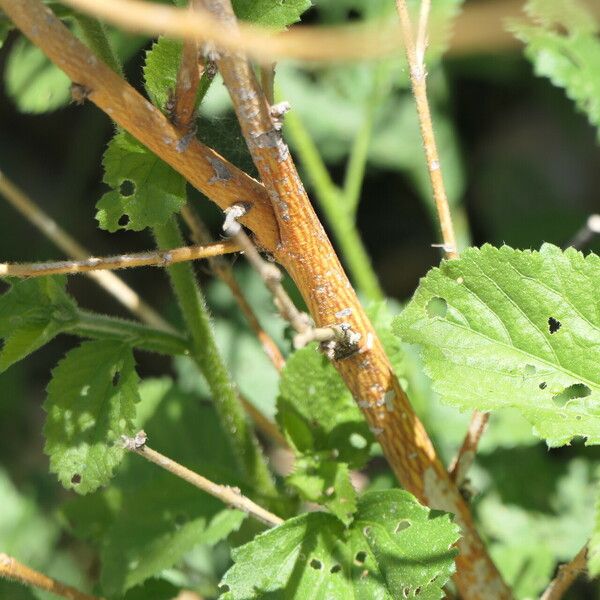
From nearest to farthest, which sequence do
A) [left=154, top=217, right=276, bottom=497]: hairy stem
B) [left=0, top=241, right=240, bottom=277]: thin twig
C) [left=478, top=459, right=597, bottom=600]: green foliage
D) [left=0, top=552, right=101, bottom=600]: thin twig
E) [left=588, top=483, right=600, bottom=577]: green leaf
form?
1. [left=588, top=483, right=600, bottom=577]: green leaf
2. [left=0, top=241, right=240, bottom=277]: thin twig
3. [left=0, top=552, right=101, bottom=600]: thin twig
4. [left=154, top=217, right=276, bottom=497]: hairy stem
5. [left=478, top=459, right=597, bottom=600]: green foliage

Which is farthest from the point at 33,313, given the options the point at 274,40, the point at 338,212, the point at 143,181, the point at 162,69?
the point at 338,212

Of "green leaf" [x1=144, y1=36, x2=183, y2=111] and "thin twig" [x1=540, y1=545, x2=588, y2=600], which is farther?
"thin twig" [x1=540, y1=545, x2=588, y2=600]

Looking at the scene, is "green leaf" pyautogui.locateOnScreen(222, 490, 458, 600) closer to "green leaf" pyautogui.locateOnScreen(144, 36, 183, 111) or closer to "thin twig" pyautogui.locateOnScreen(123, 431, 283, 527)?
"thin twig" pyautogui.locateOnScreen(123, 431, 283, 527)

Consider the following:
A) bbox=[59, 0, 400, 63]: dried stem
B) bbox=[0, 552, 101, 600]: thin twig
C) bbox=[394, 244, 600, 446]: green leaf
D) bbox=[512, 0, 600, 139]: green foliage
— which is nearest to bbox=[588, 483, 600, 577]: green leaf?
bbox=[394, 244, 600, 446]: green leaf

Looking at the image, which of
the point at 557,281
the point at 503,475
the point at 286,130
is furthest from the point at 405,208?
the point at 557,281

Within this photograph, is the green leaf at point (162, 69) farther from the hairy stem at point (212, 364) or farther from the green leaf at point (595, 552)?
the green leaf at point (595, 552)

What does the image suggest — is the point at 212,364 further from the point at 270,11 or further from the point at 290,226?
the point at 270,11
